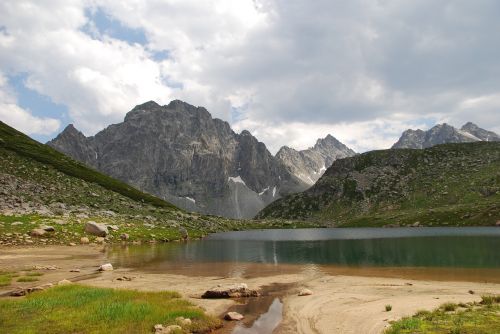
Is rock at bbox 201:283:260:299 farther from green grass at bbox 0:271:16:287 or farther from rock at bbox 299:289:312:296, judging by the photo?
green grass at bbox 0:271:16:287

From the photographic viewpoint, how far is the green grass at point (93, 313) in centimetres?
2073

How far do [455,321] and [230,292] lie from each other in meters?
18.8

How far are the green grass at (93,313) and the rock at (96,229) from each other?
187ft

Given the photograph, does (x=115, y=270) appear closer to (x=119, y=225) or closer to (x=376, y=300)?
(x=376, y=300)

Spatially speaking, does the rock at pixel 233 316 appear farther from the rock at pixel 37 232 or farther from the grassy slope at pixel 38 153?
the grassy slope at pixel 38 153

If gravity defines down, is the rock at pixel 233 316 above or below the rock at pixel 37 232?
below

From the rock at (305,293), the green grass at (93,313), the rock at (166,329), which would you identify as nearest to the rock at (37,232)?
the green grass at (93,313)

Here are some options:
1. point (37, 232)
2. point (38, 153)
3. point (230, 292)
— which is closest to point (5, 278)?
point (230, 292)

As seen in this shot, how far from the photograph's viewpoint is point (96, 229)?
84.5m

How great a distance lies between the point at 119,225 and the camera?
9775 cm

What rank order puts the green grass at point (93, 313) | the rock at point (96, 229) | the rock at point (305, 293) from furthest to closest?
the rock at point (96, 229)
the rock at point (305, 293)
the green grass at point (93, 313)

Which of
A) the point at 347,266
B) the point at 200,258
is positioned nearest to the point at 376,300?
the point at 347,266

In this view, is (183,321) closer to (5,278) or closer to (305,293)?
(305,293)

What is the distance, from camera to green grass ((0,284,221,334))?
20.7m
